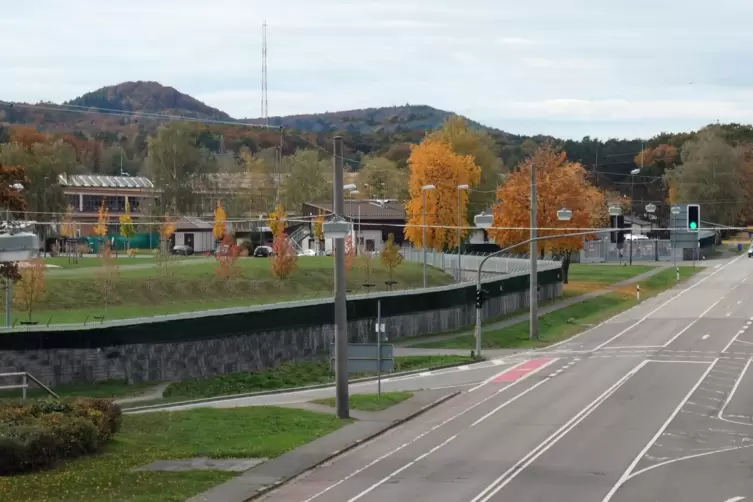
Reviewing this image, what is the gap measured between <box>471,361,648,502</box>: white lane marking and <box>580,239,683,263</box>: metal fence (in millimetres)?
87707

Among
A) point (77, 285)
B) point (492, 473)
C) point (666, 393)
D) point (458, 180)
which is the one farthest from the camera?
point (458, 180)

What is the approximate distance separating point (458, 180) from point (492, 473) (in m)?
73.9

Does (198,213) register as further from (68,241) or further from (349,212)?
(68,241)

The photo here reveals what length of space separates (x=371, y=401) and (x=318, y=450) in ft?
30.9

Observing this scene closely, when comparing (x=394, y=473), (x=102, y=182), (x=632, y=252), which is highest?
(x=102, y=182)

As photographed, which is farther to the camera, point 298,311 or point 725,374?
point 298,311

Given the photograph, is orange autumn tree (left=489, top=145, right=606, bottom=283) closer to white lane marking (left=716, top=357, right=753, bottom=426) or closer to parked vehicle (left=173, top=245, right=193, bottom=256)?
parked vehicle (left=173, top=245, right=193, bottom=256)

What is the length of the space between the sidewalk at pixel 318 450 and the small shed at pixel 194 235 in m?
79.7

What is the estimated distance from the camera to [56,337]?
4141 cm

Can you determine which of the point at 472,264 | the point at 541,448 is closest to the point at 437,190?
the point at 472,264

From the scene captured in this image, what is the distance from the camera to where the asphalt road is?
2478 cm

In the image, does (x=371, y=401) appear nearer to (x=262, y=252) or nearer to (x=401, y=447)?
(x=401, y=447)

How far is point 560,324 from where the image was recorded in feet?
231

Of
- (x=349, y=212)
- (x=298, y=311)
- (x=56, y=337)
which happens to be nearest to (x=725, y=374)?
(x=298, y=311)
